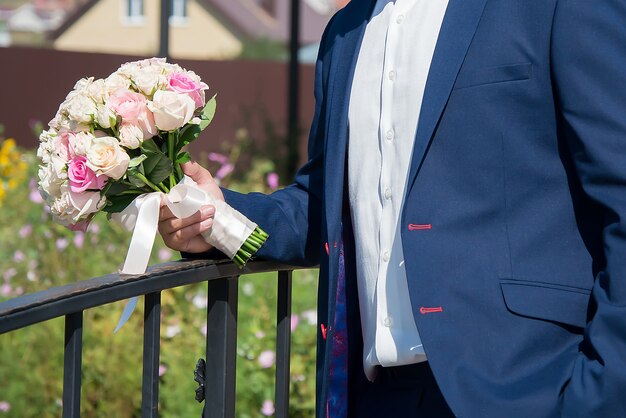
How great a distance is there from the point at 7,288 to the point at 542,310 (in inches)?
121

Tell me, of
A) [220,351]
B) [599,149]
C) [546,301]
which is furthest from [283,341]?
[599,149]

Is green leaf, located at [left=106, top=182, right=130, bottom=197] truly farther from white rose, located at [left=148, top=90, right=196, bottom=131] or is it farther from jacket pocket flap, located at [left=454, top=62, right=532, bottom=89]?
jacket pocket flap, located at [left=454, top=62, right=532, bottom=89]

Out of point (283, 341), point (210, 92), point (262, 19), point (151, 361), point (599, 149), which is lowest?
point (210, 92)

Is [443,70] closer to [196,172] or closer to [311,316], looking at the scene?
[196,172]

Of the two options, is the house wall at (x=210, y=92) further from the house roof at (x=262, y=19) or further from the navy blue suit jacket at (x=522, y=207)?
the navy blue suit jacket at (x=522, y=207)

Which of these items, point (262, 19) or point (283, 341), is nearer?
point (283, 341)

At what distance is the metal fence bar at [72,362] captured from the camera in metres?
1.56

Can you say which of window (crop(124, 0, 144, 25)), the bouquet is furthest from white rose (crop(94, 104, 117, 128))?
window (crop(124, 0, 144, 25))

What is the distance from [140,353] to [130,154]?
188 centimetres

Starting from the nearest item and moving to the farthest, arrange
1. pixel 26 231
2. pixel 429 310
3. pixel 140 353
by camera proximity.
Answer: pixel 429 310 < pixel 140 353 < pixel 26 231

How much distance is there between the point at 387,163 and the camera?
1.67m

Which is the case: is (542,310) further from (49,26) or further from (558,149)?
(49,26)

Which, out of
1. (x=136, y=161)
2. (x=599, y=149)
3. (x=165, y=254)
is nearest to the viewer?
(x=599, y=149)

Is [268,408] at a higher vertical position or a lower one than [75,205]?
lower
